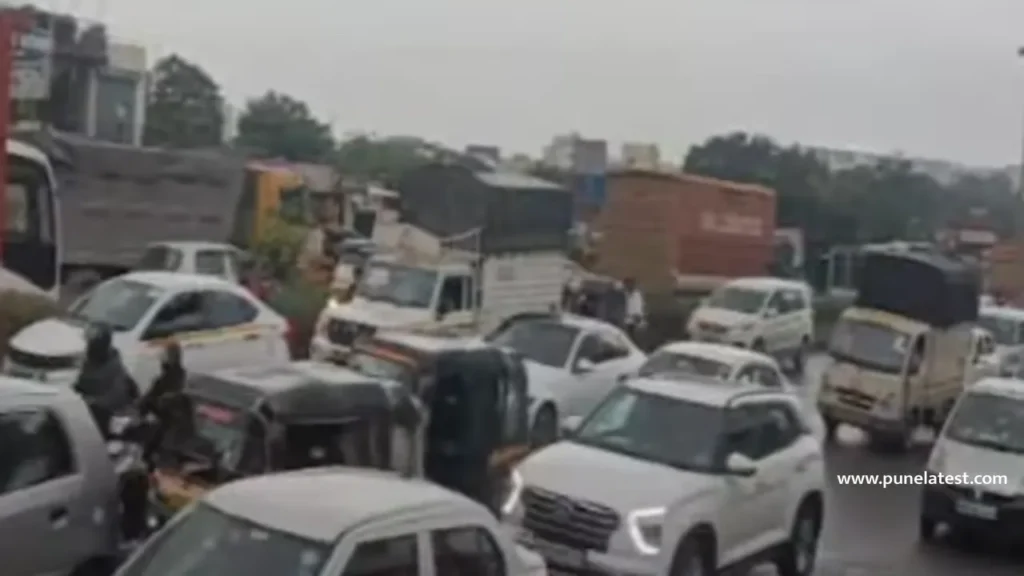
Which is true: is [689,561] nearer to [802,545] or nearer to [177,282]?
[802,545]

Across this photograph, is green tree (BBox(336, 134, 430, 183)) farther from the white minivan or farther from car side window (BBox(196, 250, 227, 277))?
the white minivan

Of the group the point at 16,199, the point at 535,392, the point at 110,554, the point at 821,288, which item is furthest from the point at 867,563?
the point at 821,288

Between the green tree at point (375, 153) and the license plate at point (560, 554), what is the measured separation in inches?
2509

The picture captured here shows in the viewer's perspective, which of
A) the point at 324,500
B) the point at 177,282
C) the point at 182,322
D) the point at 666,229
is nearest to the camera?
the point at 324,500

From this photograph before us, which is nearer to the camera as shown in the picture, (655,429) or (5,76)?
(655,429)

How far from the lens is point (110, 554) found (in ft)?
34.6

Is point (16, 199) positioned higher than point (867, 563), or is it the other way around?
point (16, 199)

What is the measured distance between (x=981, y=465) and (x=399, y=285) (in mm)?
10838

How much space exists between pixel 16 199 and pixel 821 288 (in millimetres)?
41695

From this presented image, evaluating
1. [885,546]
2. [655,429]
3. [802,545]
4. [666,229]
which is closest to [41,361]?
[655,429]

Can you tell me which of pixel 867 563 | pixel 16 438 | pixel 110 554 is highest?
pixel 16 438

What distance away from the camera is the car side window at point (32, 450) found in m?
9.81

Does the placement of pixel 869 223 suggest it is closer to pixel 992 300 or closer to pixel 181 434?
pixel 992 300

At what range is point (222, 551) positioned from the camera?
25.2 feet
